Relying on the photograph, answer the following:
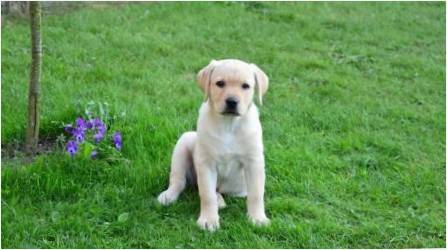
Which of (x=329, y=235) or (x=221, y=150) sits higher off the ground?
(x=221, y=150)

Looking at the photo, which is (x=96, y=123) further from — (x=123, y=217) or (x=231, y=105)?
(x=231, y=105)

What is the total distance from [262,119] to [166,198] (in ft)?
6.29

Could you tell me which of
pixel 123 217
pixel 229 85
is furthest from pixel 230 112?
pixel 123 217

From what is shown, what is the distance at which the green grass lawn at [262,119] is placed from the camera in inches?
163

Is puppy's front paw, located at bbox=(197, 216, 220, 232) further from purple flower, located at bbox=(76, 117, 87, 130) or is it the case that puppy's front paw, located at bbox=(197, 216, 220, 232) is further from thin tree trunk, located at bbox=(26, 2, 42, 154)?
thin tree trunk, located at bbox=(26, 2, 42, 154)

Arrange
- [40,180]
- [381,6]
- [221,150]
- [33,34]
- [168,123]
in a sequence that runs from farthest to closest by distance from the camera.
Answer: [381,6] → [168,123] → [33,34] → [40,180] → [221,150]

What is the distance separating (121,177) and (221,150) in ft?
2.91

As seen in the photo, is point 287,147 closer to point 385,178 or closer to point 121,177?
A: point 385,178

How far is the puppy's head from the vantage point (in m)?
3.90

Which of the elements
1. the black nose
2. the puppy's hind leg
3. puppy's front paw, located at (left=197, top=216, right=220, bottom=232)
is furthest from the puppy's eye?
puppy's front paw, located at (left=197, top=216, right=220, bottom=232)

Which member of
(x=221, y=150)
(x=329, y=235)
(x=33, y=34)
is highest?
(x=33, y=34)

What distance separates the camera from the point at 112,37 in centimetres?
789

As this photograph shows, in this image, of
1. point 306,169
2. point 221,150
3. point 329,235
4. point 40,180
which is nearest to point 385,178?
point 306,169

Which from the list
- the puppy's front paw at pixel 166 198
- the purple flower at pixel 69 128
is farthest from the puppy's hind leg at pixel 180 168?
the purple flower at pixel 69 128
